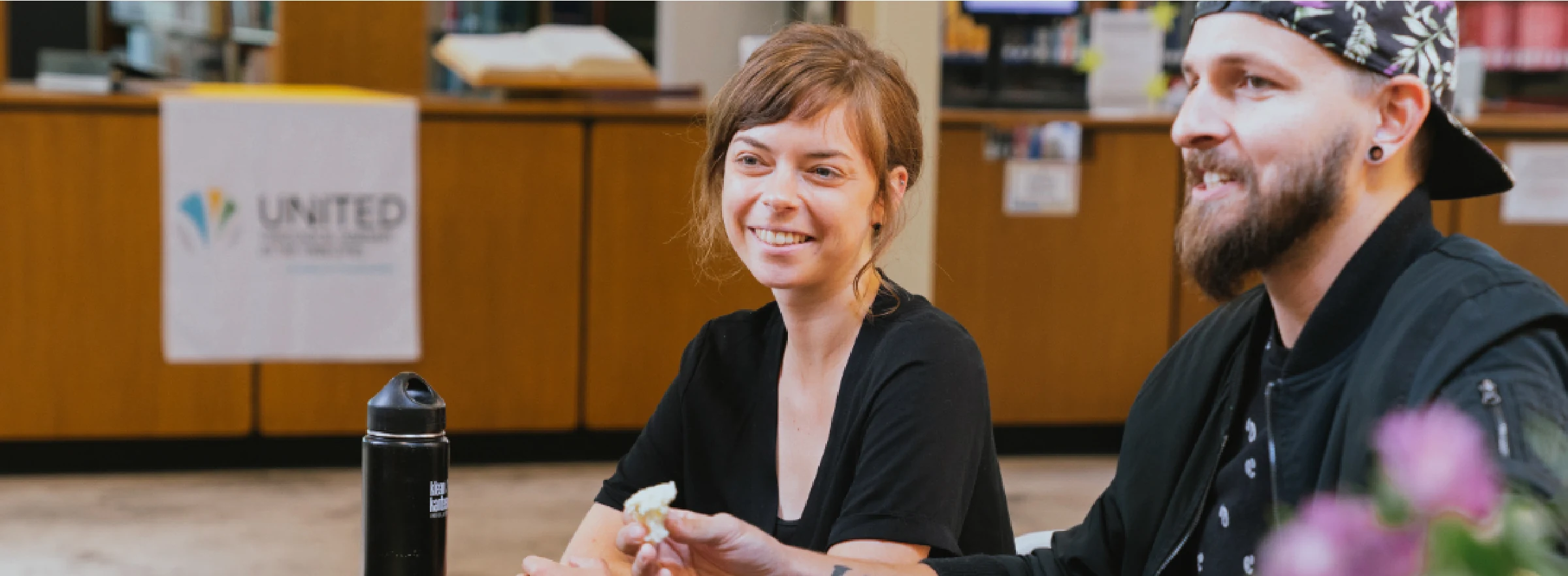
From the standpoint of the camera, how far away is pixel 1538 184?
182 inches

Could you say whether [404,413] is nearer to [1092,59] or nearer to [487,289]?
[487,289]

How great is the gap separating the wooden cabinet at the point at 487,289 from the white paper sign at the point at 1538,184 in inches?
113

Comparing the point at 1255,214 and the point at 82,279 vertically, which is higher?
the point at 1255,214

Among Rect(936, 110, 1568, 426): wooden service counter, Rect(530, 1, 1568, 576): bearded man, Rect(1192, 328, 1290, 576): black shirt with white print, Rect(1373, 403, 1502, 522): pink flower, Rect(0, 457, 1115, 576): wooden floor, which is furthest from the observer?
Rect(936, 110, 1568, 426): wooden service counter

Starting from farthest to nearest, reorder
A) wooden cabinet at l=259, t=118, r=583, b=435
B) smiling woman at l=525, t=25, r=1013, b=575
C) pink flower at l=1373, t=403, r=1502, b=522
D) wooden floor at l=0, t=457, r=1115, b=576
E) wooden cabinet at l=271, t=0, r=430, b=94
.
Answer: wooden cabinet at l=271, t=0, r=430, b=94
wooden cabinet at l=259, t=118, r=583, b=435
wooden floor at l=0, t=457, r=1115, b=576
smiling woman at l=525, t=25, r=1013, b=575
pink flower at l=1373, t=403, r=1502, b=522

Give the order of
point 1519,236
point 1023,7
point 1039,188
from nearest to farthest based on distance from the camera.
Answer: point 1039,188 → point 1519,236 → point 1023,7

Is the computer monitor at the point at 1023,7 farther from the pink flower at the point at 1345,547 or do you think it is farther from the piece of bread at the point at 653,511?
the pink flower at the point at 1345,547

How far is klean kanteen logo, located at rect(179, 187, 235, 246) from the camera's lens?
401 centimetres

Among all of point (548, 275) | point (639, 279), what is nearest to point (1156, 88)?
point (639, 279)

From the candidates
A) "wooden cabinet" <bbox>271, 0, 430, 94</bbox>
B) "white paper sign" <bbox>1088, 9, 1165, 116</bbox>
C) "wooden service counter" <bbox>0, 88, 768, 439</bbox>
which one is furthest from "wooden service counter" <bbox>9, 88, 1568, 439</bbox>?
"wooden cabinet" <bbox>271, 0, 430, 94</bbox>

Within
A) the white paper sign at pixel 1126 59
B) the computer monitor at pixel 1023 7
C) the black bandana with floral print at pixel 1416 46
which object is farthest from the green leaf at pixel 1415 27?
the computer monitor at pixel 1023 7

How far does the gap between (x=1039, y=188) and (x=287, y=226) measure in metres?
2.20

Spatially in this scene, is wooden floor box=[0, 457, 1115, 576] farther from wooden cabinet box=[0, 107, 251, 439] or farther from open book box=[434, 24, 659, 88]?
open book box=[434, 24, 659, 88]

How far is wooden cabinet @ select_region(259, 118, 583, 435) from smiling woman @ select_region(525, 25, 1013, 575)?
2663mm
